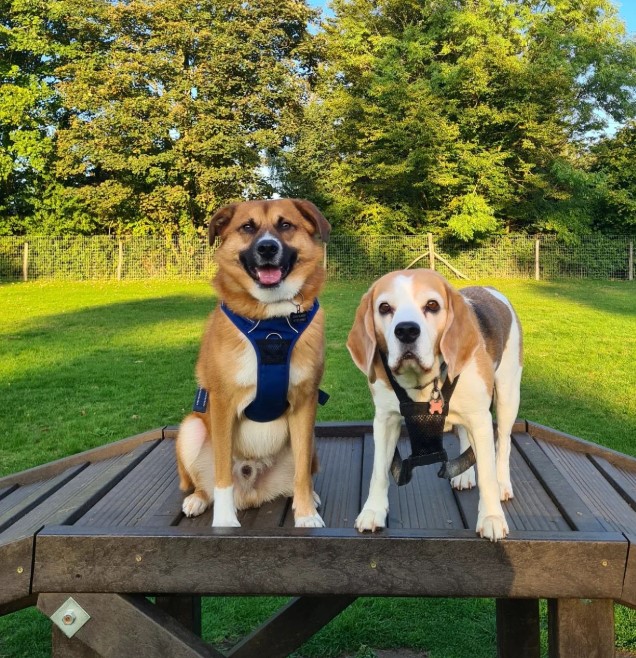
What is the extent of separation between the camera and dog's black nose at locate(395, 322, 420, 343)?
2387 millimetres

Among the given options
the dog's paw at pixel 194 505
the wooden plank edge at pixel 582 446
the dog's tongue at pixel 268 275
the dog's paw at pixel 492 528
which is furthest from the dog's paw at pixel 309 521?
the wooden plank edge at pixel 582 446

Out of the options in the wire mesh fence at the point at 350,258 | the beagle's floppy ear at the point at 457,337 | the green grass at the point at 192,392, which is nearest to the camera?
the beagle's floppy ear at the point at 457,337

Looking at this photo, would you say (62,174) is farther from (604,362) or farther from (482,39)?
(604,362)

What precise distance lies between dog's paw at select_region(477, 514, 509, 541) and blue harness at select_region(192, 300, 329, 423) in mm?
1032

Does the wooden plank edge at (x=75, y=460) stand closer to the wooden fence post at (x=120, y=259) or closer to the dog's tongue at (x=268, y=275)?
the dog's tongue at (x=268, y=275)

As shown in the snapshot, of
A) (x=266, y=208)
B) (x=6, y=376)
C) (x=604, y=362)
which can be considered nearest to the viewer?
(x=266, y=208)

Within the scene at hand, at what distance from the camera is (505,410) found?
3.10 metres

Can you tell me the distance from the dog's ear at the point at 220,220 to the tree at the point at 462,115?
26584 millimetres

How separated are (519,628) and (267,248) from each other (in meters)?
2.34

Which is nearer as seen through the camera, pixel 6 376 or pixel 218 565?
pixel 218 565

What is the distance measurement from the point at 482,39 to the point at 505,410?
30.9 metres

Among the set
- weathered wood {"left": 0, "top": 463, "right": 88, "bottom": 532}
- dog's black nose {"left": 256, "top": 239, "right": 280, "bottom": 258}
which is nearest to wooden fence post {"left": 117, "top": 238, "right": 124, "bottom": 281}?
weathered wood {"left": 0, "top": 463, "right": 88, "bottom": 532}

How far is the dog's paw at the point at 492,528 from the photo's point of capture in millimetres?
2252

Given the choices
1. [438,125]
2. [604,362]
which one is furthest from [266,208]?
[438,125]
